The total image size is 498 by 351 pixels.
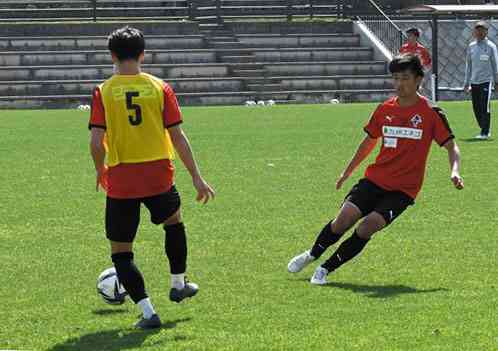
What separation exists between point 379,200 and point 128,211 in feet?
7.16

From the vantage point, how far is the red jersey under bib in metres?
8.45

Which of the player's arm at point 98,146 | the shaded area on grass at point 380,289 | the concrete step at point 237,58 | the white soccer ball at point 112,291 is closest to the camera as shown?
the player's arm at point 98,146

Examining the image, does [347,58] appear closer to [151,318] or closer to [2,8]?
[2,8]

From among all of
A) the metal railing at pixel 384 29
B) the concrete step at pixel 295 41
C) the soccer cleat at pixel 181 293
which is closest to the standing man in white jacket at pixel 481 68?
the soccer cleat at pixel 181 293

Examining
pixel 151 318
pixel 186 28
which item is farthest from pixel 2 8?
pixel 151 318

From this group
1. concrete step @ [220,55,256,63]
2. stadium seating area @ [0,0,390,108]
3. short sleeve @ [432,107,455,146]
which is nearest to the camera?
short sleeve @ [432,107,455,146]

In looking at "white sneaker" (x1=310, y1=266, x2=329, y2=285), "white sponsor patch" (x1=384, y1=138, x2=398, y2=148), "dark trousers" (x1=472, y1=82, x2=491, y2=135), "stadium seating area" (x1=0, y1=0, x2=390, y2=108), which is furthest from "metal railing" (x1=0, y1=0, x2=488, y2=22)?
"white sneaker" (x1=310, y1=266, x2=329, y2=285)

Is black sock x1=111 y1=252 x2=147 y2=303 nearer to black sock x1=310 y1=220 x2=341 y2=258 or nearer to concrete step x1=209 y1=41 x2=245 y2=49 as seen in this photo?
black sock x1=310 y1=220 x2=341 y2=258

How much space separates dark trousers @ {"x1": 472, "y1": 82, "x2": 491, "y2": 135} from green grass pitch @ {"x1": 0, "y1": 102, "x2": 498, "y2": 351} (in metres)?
2.48

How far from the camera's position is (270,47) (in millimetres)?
37188

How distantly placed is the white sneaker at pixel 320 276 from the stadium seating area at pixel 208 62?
25.1 meters

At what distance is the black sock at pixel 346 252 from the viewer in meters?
8.42

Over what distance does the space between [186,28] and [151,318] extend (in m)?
31.0

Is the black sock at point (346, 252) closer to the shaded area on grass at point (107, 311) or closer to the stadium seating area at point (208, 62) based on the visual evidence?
the shaded area on grass at point (107, 311)
